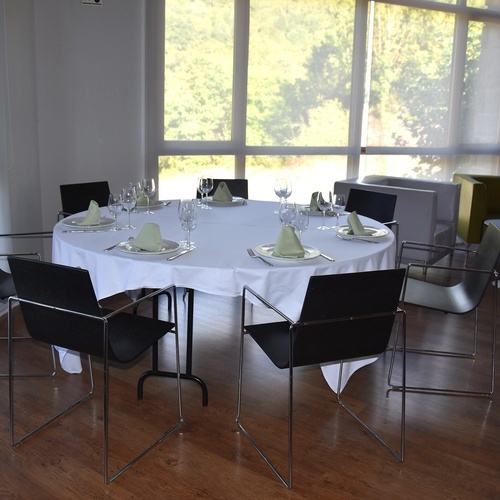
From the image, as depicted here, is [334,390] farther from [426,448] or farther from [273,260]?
[273,260]

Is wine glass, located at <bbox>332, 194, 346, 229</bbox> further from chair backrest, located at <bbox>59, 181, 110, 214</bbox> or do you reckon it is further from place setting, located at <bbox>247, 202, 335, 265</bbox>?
chair backrest, located at <bbox>59, 181, 110, 214</bbox>

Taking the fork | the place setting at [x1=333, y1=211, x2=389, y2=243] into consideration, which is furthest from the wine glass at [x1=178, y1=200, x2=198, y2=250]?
the place setting at [x1=333, y1=211, x2=389, y2=243]

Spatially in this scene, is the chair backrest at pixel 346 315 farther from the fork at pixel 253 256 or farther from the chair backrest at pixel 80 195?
the chair backrest at pixel 80 195

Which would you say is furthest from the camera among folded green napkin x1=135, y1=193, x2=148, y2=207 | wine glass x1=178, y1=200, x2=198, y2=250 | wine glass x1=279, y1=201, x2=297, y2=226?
folded green napkin x1=135, y1=193, x2=148, y2=207

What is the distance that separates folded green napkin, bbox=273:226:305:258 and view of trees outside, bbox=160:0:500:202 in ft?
11.1

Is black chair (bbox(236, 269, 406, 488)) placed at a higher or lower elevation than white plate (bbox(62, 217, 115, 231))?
lower

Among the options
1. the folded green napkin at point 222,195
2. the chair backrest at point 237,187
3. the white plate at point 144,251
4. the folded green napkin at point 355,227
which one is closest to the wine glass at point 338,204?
the folded green napkin at point 355,227

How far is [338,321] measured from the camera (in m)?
2.39

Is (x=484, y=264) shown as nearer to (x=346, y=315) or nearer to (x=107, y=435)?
(x=346, y=315)

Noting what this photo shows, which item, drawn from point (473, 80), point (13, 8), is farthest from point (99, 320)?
point (473, 80)

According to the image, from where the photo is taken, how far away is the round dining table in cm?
265

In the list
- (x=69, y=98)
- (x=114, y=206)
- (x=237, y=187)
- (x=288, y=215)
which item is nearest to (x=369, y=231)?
(x=288, y=215)

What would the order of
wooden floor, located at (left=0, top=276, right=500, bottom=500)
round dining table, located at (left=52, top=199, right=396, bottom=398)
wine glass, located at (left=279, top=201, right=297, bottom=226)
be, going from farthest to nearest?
wine glass, located at (left=279, top=201, right=297, bottom=226), round dining table, located at (left=52, top=199, right=396, bottom=398), wooden floor, located at (left=0, top=276, right=500, bottom=500)

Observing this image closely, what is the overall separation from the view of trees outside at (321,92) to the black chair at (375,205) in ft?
7.07
